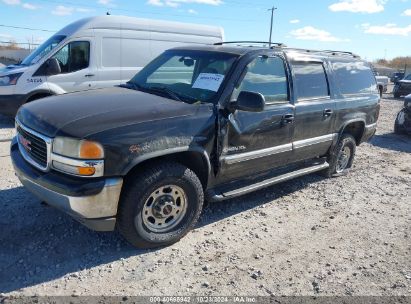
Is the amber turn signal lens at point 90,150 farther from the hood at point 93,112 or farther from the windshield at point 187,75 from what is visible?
the windshield at point 187,75

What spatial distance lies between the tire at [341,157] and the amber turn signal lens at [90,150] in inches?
148

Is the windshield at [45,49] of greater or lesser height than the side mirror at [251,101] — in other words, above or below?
above

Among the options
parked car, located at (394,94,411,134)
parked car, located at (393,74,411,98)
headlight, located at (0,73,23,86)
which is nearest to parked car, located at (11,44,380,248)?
headlight, located at (0,73,23,86)

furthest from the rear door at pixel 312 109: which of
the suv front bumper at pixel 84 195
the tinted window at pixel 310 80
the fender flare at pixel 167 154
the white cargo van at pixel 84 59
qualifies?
the white cargo van at pixel 84 59

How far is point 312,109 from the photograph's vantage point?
4824mm

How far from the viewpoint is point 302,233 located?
13.6 ft

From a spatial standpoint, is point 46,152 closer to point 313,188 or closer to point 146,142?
point 146,142

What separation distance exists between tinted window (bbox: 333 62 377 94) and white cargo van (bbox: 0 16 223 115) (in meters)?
5.30

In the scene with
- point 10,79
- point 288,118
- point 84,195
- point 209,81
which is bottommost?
point 84,195

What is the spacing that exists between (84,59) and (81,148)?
618 cm

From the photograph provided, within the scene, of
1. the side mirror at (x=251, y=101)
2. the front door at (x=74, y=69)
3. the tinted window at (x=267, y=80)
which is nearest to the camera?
the side mirror at (x=251, y=101)

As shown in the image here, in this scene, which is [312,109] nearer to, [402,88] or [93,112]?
[93,112]

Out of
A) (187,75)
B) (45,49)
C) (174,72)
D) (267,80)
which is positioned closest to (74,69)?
(45,49)

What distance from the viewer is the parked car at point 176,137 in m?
3.08
